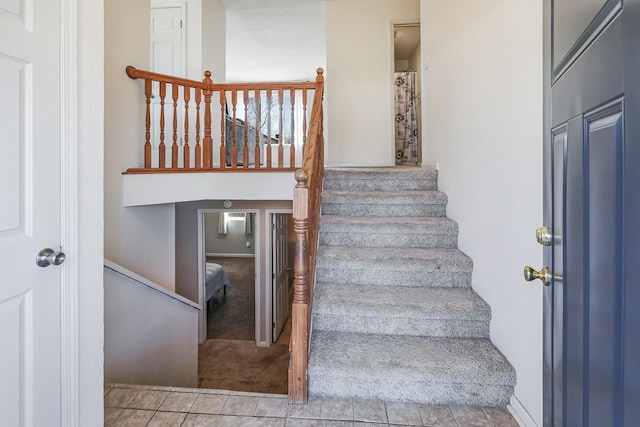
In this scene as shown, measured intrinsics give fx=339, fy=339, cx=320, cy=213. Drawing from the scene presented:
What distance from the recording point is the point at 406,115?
6.06m

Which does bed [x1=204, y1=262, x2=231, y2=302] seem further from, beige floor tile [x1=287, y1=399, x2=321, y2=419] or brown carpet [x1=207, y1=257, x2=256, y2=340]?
beige floor tile [x1=287, y1=399, x2=321, y2=419]

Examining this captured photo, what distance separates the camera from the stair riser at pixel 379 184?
10.5 feet

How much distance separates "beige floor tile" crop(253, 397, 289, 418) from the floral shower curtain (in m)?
5.09

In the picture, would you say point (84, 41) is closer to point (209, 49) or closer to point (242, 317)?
point (209, 49)

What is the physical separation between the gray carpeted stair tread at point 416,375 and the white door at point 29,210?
3.60 feet

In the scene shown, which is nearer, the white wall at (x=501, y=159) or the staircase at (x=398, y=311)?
the white wall at (x=501, y=159)

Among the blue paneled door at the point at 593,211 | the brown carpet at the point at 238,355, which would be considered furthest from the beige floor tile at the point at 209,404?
the brown carpet at the point at 238,355

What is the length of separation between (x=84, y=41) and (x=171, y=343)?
271cm

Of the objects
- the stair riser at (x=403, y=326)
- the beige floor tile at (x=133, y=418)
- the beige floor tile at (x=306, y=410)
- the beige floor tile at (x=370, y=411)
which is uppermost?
the stair riser at (x=403, y=326)

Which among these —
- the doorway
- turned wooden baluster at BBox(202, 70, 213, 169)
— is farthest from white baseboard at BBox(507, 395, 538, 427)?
the doorway

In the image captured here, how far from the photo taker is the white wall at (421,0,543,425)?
1441 mm

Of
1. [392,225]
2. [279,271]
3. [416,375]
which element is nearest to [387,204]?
[392,225]

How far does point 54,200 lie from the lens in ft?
3.81

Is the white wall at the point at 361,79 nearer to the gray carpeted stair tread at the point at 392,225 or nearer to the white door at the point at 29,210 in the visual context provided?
the gray carpeted stair tread at the point at 392,225
